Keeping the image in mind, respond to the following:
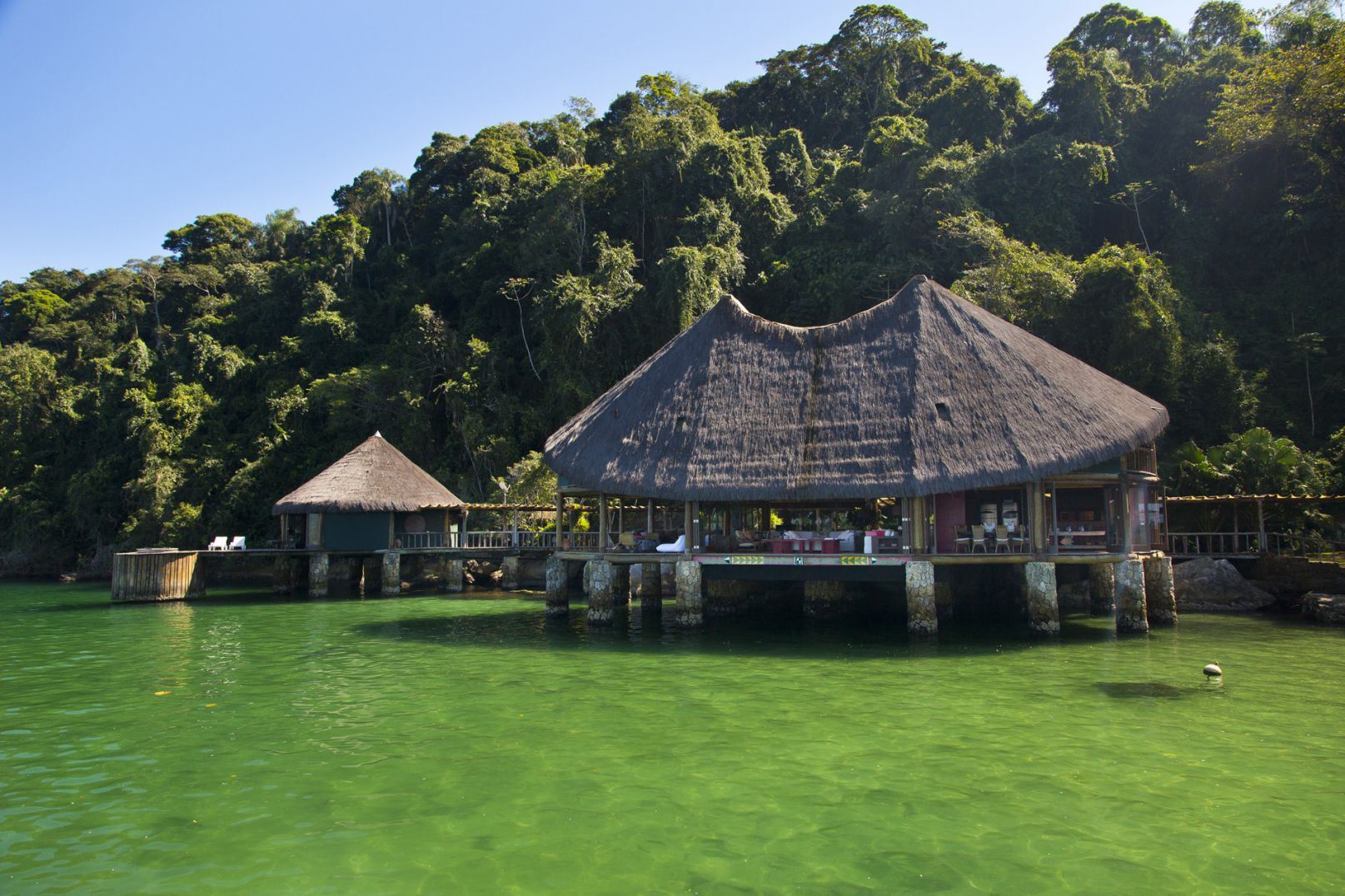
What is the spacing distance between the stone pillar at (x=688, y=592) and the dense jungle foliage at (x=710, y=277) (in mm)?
16206

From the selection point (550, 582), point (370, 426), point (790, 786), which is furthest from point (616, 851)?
point (370, 426)

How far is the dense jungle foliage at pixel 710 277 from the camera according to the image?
31.4 meters

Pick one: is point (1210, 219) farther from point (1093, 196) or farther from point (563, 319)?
point (563, 319)

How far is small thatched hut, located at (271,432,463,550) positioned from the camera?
97.4 feet

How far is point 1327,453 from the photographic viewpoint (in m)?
26.6

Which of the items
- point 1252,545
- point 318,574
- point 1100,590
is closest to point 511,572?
point 318,574

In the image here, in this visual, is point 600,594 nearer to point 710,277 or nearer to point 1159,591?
point 1159,591

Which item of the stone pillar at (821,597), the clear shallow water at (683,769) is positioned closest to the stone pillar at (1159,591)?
the clear shallow water at (683,769)

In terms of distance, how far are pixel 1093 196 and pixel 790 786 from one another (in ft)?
130

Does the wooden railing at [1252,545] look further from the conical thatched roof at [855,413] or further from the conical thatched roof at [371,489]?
the conical thatched roof at [371,489]

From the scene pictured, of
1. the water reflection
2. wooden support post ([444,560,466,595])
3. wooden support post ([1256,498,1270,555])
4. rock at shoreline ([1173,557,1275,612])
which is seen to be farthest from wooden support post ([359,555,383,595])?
wooden support post ([1256,498,1270,555])

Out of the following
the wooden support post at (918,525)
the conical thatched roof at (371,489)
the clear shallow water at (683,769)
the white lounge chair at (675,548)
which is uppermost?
the conical thatched roof at (371,489)

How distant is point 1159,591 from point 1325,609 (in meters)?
3.61

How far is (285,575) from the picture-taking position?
3241 centimetres
